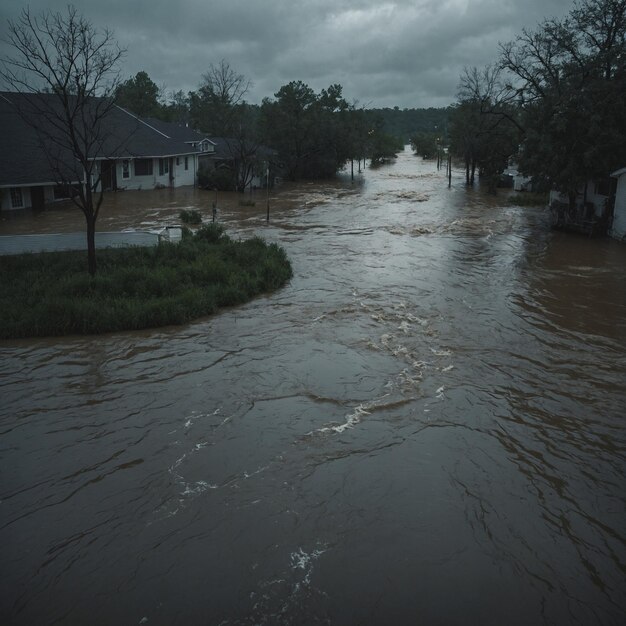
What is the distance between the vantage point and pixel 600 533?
6.74 metres

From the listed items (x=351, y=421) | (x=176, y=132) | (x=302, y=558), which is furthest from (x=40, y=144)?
(x=302, y=558)

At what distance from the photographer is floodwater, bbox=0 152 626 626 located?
582 cm

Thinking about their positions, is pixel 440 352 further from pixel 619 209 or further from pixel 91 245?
pixel 619 209

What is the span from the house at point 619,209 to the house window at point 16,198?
28.9 meters

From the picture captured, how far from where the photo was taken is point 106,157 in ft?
69.8

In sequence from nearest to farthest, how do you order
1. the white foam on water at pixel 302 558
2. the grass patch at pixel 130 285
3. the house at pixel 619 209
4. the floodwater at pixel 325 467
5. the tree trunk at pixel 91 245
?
the floodwater at pixel 325 467, the white foam on water at pixel 302 558, the grass patch at pixel 130 285, the tree trunk at pixel 91 245, the house at pixel 619 209

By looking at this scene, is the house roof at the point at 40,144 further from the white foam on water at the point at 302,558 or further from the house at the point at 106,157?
the white foam on water at the point at 302,558

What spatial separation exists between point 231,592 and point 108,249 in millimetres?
14174

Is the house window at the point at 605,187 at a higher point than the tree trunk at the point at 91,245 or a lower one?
higher

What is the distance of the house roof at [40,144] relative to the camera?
84.6 feet

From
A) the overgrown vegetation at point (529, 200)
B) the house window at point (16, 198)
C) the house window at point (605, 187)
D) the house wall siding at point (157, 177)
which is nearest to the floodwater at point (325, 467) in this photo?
the house window at point (605, 187)

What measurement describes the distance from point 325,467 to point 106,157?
17.8 m

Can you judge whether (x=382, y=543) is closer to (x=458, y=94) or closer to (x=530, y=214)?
(x=530, y=214)

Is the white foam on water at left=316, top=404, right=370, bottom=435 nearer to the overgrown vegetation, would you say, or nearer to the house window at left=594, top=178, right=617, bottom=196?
the house window at left=594, top=178, right=617, bottom=196
